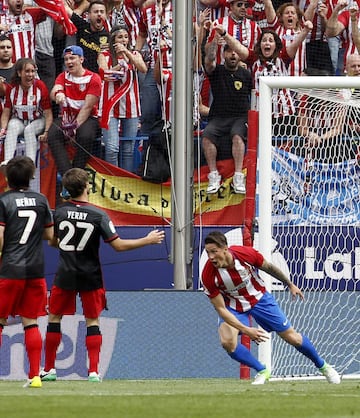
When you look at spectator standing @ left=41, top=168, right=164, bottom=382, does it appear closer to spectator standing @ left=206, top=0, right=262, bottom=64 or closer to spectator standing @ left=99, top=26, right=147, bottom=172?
spectator standing @ left=99, top=26, right=147, bottom=172

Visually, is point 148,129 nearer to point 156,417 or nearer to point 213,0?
point 213,0

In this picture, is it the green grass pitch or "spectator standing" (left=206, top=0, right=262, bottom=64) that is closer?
the green grass pitch

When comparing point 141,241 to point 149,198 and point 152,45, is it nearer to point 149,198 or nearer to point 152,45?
point 149,198

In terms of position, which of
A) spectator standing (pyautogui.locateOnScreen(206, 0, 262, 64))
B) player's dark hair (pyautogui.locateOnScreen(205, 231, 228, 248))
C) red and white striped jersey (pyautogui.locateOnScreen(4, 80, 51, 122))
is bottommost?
player's dark hair (pyautogui.locateOnScreen(205, 231, 228, 248))

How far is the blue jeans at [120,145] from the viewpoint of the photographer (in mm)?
14062

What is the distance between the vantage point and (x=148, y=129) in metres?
14.0

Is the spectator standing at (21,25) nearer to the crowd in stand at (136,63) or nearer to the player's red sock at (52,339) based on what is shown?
the crowd in stand at (136,63)

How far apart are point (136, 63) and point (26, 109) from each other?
4.55ft

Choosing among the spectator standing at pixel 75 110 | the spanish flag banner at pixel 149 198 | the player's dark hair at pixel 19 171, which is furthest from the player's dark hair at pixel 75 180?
the spectator standing at pixel 75 110

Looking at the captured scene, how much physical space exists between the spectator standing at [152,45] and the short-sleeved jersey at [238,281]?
13.2 ft

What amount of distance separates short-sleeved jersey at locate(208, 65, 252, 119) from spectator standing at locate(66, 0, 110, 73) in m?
1.38

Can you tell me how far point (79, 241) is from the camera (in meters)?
10.1

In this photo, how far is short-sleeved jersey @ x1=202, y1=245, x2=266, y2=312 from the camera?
10.0 m

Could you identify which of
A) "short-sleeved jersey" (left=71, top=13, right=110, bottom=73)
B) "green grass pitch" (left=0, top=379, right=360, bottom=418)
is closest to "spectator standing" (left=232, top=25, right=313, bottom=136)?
"short-sleeved jersey" (left=71, top=13, right=110, bottom=73)
